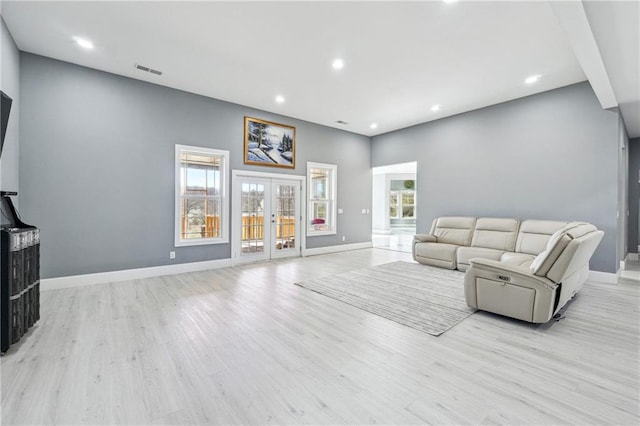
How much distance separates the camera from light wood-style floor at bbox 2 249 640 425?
1641mm

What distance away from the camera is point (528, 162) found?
5219 mm

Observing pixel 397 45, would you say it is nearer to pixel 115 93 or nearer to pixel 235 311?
pixel 235 311

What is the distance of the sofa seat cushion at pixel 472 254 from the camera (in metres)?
4.80

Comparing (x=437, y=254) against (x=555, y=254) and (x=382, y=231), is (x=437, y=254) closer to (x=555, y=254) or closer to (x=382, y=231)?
(x=555, y=254)

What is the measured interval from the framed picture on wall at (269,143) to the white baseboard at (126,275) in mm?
2234

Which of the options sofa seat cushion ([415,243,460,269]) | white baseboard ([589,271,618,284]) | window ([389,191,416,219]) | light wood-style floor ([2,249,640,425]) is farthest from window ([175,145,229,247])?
window ([389,191,416,219])

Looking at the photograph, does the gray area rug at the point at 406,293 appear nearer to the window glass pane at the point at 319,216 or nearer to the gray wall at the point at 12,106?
the window glass pane at the point at 319,216

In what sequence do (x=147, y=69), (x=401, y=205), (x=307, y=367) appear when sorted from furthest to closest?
(x=401, y=205) < (x=147, y=69) < (x=307, y=367)

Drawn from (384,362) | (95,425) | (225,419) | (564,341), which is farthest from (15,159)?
(564,341)

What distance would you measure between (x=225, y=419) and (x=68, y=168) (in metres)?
4.42

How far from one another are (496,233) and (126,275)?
21.6 feet

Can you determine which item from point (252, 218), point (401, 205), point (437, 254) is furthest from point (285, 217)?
point (401, 205)

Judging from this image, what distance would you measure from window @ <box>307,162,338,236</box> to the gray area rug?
A: 2.20 m

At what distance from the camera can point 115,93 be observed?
14.5 feet
